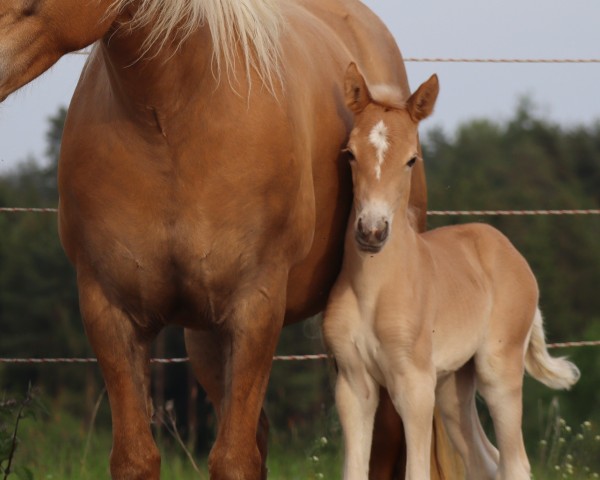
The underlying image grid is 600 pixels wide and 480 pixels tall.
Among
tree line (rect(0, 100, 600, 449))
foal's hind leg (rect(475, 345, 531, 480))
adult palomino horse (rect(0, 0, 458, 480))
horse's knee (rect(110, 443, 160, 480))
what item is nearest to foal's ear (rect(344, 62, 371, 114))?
adult palomino horse (rect(0, 0, 458, 480))

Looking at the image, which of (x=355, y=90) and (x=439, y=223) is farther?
(x=439, y=223)

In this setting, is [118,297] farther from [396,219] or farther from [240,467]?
[396,219]

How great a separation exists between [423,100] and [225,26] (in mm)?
860

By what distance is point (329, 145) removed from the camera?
443 centimetres

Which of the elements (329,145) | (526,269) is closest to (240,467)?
(329,145)

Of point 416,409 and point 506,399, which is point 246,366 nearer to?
point 416,409

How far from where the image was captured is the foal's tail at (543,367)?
5.04 m

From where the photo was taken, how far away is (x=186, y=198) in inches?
144

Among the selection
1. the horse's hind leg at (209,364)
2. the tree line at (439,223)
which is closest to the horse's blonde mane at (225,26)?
the horse's hind leg at (209,364)

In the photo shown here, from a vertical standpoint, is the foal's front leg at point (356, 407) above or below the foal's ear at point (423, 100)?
below

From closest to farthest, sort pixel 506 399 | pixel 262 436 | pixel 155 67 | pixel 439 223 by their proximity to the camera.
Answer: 1. pixel 155 67
2. pixel 506 399
3. pixel 262 436
4. pixel 439 223

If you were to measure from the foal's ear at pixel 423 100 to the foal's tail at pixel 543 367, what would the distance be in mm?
1087

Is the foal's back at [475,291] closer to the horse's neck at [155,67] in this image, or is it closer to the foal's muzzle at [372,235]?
the foal's muzzle at [372,235]

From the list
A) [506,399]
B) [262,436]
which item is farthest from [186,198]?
[506,399]
